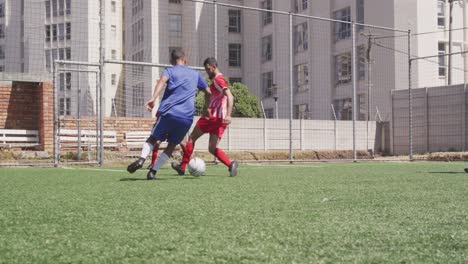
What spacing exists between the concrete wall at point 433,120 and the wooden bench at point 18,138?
12.4 m

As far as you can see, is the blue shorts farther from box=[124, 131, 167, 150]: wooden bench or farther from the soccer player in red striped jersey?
box=[124, 131, 167, 150]: wooden bench

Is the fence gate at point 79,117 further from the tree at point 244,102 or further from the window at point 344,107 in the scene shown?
the window at point 344,107

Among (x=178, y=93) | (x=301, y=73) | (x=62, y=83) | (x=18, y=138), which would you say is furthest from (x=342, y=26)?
(x=178, y=93)

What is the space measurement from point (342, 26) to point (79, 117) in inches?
885

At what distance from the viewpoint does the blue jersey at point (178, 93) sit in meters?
7.60

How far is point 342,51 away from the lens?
3384 centimetres

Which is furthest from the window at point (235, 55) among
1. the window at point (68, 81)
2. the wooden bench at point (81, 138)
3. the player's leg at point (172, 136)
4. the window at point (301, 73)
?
the player's leg at point (172, 136)

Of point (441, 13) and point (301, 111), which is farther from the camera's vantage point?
point (441, 13)

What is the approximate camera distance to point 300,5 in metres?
40.1

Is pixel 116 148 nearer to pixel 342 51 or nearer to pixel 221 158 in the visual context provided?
pixel 221 158

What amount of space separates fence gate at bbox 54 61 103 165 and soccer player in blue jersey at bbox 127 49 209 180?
20.4 feet

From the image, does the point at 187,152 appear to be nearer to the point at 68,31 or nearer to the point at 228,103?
the point at 228,103

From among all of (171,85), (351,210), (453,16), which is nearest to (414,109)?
(453,16)

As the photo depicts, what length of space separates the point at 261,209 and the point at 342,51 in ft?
101
